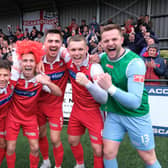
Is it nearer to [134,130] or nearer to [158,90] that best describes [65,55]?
[134,130]

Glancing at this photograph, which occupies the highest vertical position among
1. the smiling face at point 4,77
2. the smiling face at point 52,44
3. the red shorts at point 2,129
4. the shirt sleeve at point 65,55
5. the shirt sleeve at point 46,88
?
the smiling face at point 52,44

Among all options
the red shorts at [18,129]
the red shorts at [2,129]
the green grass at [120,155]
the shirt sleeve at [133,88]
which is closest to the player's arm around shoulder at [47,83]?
the red shorts at [18,129]

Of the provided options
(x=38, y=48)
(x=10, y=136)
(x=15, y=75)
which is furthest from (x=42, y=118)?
(x=38, y=48)

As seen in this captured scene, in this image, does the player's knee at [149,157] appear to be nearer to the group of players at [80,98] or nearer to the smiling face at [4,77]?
the group of players at [80,98]

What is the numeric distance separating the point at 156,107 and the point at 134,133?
2087 millimetres

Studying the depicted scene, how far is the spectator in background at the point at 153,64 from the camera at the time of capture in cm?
466

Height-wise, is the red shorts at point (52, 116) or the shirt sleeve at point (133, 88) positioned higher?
the shirt sleeve at point (133, 88)

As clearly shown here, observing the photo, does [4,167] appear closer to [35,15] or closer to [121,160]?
[121,160]

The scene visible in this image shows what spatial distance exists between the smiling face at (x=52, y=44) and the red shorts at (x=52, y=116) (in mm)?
Answer: 818

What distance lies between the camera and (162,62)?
15.7ft

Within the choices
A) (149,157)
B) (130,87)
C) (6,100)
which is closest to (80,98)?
(130,87)

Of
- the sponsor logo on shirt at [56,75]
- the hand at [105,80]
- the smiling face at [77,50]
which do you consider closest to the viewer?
the hand at [105,80]

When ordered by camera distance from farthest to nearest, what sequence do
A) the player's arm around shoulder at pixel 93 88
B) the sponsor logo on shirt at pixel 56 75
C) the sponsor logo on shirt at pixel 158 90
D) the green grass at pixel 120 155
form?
the sponsor logo on shirt at pixel 158 90 → the green grass at pixel 120 155 → the sponsor logo on shirt at pixel 56 75 → the player's arm around shoulder at pixel 93 88

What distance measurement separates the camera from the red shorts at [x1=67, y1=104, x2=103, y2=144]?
8.81 feet
